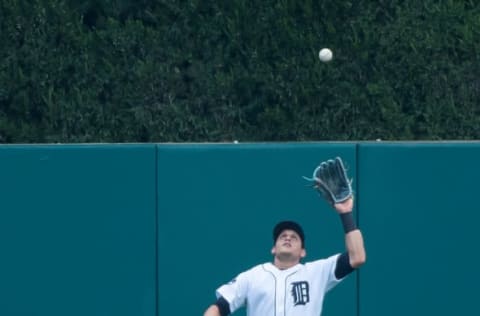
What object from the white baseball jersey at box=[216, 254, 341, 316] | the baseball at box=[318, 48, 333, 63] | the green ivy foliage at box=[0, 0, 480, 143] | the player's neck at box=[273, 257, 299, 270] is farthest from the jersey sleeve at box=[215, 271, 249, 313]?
the green ivy foliage at box=[0, 0, 480, 143]

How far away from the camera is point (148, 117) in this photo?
983cm

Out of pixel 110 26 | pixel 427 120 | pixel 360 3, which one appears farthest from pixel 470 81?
pixel 110 26

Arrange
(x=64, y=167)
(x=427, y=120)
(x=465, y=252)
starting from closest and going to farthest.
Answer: (x=465, y=252)
(x=64, y=167)
(x=427, y=120)

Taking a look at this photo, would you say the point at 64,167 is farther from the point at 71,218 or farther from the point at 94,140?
the point at 94,140

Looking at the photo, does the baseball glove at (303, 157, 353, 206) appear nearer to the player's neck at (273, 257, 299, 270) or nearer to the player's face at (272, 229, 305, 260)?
the player's face at (272, 229, 305, 260)

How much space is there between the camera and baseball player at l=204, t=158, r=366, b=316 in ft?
18.5

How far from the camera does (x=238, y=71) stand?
980 cm

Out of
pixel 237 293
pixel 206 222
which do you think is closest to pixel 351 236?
pixel 237 293

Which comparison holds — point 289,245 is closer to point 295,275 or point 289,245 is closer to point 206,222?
point 295,275

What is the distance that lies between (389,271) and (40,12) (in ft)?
14.5

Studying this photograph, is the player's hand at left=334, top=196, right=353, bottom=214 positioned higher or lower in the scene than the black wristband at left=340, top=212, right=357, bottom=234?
higher

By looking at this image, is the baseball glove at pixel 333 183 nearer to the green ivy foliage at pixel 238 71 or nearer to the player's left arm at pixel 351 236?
the player's left arm at pixel 351 236

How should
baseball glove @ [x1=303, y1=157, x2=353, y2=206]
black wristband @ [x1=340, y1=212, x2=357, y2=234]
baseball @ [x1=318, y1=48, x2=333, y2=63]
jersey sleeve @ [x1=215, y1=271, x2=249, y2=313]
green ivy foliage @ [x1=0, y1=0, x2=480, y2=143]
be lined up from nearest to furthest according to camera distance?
black wristband @ [x1=340, y1=212, x2=357, y2=234], baseball glove @ [x1=303, y1=157, x2=353, y2=206], jersey sleeve @ [x1=215, y1=271, x2=249, y2=313], baseball @ [x1=318, y1=48, x2=333, y2=63], green ivy foliage @ [x1=0, y1=0, x2=480, y2=143]

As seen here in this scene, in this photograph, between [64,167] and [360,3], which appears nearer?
[64,167]
